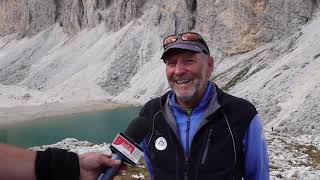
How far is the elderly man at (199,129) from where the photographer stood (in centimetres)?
460

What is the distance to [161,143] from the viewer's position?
487 cm

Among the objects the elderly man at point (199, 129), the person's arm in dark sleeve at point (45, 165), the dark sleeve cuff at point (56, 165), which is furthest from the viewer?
the elderly man at point (199, 129)

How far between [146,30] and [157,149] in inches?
3887

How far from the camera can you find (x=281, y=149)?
2752 cm

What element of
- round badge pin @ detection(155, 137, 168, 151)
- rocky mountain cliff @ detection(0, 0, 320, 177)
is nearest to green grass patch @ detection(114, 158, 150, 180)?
round badge pin @ detection(155, 137, 168, 151)

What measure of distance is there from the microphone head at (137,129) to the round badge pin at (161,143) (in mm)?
341

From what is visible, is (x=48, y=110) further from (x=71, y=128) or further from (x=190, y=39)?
(x=190, y=39)

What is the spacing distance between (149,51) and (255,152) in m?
93.0

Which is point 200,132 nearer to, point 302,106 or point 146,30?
point 302,106

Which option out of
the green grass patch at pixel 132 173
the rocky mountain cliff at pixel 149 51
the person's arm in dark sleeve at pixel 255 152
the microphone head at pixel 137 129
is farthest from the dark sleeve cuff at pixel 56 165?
the rocky mountain cliff at pixel 149 51

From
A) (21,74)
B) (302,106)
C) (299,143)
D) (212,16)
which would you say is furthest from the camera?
(21,74)

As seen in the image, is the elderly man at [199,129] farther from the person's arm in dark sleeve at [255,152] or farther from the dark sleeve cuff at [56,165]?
the dark sleeve cuff at [56,165]

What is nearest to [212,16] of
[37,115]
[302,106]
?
[37,115]

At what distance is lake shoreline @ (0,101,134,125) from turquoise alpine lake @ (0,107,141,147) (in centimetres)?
314
